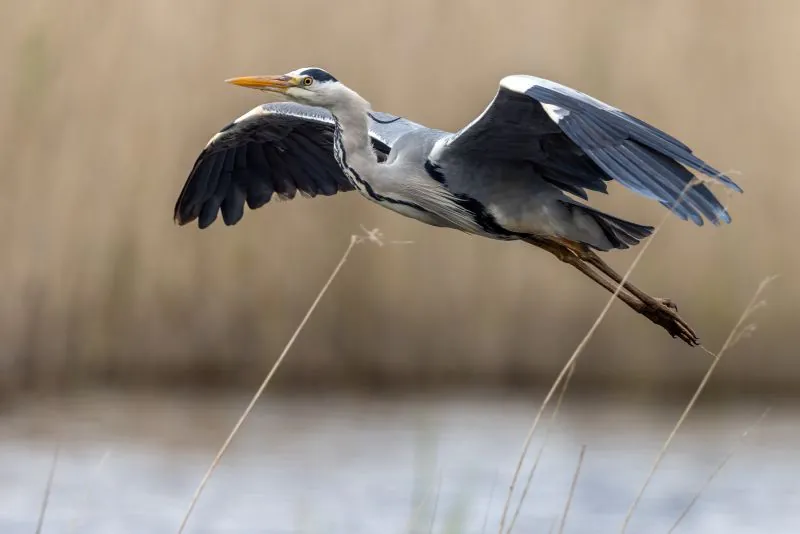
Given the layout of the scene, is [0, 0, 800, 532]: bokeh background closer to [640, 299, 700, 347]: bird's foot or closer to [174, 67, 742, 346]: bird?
[174, 67, 742, 346]: bird

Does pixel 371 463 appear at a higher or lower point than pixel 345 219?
lower

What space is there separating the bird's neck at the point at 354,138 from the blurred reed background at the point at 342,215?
265 centimetres

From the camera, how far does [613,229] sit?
5.33 m

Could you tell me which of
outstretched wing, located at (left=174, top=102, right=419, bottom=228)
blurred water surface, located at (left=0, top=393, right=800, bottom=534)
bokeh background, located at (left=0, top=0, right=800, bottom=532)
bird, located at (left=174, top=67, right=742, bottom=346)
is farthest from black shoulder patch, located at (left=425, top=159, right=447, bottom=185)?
bokeh background, located at (left=0, top=0, right=800, bottom=532)

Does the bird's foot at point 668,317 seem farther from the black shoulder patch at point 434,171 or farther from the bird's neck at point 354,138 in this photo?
the bird's neck at point 354,138

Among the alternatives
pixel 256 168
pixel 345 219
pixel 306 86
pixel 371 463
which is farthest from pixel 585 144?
pixel 345 219

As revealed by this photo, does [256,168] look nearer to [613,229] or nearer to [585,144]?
[613,229]

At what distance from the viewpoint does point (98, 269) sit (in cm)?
793

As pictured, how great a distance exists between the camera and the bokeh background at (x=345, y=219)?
7.88 m

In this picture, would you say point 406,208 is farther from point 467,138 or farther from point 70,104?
point 70,104

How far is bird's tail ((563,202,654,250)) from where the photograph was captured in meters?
5.29

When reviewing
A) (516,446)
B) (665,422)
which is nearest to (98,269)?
(516,446)

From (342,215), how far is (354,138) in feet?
9.51

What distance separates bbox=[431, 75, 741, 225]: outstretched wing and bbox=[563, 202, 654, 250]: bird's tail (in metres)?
0.10
